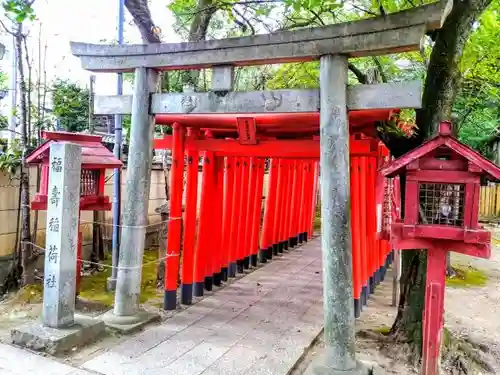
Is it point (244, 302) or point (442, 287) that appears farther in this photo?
point (244, 302)

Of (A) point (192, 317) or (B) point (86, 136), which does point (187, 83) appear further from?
(A) point (192, 317)

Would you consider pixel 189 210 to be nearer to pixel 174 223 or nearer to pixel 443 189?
pixel 174 223

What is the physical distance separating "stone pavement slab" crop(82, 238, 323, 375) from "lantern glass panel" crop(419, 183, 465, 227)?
227cm

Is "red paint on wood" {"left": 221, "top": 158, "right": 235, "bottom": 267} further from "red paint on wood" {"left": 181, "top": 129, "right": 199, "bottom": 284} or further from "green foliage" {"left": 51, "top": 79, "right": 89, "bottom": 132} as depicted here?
"green foliage" {"left": 51, "top": 79, "right": 89, "bottom": 132}

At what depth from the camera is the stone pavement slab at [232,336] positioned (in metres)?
4.55

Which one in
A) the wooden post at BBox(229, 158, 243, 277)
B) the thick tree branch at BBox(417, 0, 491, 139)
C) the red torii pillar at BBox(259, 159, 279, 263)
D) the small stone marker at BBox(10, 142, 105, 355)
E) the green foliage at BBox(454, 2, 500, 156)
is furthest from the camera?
the red torii pillar at BBox(259, 159, 279, 263)

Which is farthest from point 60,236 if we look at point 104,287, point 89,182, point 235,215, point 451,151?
point 451,151

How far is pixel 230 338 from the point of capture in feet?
17.7

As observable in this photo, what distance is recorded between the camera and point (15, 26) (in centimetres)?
674

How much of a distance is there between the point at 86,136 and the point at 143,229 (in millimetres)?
1627

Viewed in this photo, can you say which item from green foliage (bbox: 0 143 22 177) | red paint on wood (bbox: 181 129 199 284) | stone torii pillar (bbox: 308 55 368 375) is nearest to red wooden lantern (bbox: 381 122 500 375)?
stone torii pillar (bbox: 308 55 368 375)

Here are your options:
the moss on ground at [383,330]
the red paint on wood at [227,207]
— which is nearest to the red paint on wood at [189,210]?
the red paint on wood at [227,207]

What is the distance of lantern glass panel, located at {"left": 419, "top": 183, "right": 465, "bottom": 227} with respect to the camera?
12.6 feet

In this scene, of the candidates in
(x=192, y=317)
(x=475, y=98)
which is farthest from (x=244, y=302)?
(x=475, y=98)
